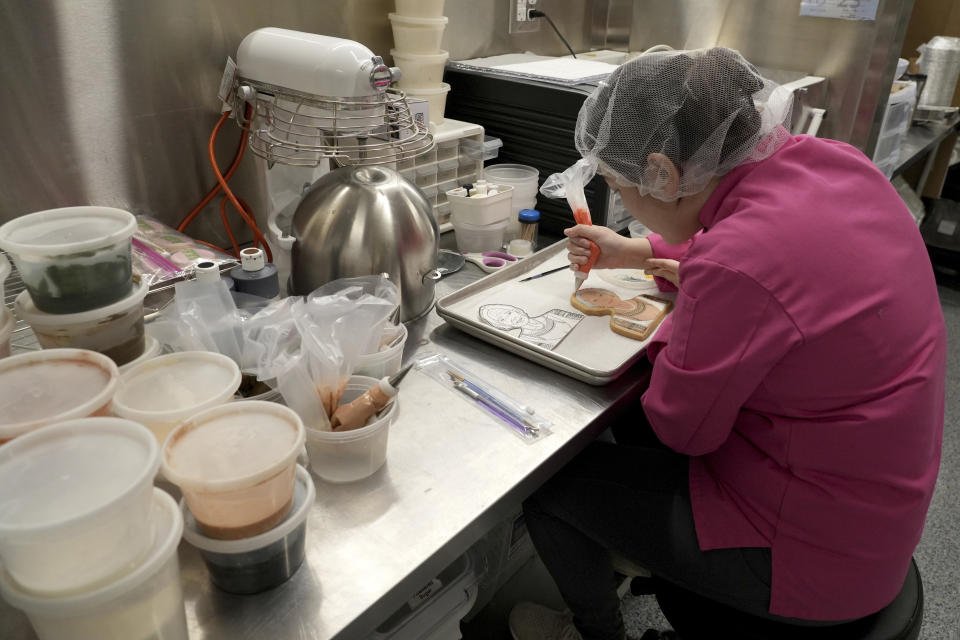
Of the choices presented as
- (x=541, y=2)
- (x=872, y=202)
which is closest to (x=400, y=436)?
(x=872, y=202)

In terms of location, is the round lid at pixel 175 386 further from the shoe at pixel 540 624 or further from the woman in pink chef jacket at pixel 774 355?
the shoe at pixel 540 624

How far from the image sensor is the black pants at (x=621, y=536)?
896 mm

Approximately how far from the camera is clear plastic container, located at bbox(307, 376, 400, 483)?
76 cm

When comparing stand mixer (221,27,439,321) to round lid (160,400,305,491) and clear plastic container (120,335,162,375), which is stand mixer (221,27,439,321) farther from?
round lid (160,400,305,491)

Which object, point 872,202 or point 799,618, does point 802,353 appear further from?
point 799,618

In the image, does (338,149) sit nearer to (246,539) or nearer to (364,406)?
(364,406)

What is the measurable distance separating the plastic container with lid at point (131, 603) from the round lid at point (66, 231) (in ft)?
0.92

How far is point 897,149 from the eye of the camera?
2156mm

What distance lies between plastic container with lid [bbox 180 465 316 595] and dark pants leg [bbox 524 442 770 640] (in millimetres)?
480

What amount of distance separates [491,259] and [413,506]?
71 cm

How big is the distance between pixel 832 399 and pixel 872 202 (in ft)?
0.89

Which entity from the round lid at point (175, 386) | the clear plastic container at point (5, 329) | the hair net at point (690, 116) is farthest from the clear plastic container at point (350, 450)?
the hair net at point (690, 116)

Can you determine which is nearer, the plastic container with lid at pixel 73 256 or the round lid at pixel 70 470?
the round lid at pixel 70 470

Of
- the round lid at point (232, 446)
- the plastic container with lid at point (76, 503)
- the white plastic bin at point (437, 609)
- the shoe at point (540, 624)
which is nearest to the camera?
the plastic container with lid at point (76, 503)
